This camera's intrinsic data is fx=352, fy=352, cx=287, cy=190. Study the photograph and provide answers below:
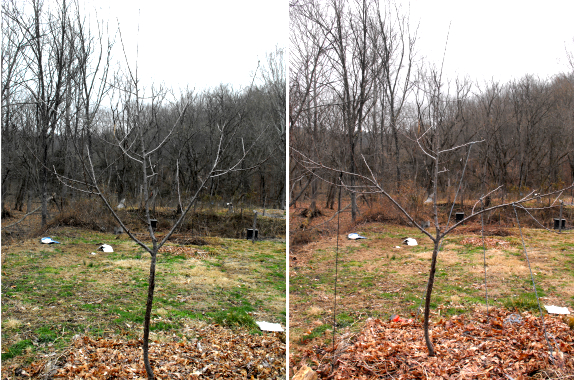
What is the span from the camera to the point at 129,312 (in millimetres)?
2518

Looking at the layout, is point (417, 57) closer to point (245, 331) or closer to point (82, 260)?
point (245, 331)

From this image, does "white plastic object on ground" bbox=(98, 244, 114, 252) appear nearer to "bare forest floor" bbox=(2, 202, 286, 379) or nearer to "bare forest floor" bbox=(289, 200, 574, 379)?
"bare forest floor" bbox=(2, 202, 286, 379)

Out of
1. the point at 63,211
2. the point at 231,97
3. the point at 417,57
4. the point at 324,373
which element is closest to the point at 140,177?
the point at 63,211

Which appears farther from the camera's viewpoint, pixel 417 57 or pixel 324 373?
pixel 417 57

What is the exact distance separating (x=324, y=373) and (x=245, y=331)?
0.84 metres

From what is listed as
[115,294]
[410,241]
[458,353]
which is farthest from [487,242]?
[115,294]

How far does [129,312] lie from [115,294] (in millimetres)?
447

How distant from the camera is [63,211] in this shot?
15.8ft

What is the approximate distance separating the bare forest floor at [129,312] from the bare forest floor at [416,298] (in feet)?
1.10

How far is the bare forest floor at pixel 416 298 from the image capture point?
1631 mm

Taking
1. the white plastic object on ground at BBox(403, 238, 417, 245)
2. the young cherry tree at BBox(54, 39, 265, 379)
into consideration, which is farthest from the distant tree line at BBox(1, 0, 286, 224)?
the white plastic object on ground at BBox(403, 238, 417, 245)

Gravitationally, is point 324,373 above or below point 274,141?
below

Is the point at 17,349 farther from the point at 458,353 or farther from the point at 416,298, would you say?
the point at 416,298

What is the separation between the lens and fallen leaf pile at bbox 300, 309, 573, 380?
5.11ft
